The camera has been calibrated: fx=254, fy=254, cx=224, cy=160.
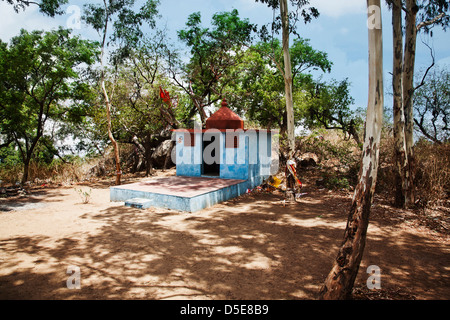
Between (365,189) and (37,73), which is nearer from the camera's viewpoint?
(365,189)

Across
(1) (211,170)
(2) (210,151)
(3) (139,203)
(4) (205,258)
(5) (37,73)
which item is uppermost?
(5) (37,73)

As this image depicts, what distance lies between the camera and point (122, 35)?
12.9 metres

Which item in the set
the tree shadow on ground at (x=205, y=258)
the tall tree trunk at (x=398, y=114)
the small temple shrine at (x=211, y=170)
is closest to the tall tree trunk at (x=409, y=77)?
the tall tree trunk at (x=398, y=114)

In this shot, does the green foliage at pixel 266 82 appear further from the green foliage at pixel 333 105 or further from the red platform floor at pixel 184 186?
the red platform floor at pixel 184 186

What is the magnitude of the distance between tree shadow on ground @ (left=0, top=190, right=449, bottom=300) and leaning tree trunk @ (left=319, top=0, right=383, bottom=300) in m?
0.48

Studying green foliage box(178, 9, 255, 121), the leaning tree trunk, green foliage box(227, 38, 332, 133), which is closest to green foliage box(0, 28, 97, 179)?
green foliage box(178, 9, 255, 121)

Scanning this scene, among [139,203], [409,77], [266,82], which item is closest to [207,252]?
[139,203]

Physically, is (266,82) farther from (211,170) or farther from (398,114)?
(398,114)

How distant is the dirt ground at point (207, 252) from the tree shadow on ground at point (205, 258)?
0.7 inches

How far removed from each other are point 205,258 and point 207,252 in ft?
0.85

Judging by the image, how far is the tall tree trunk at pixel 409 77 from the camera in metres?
7.45

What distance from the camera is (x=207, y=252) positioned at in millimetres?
4797
